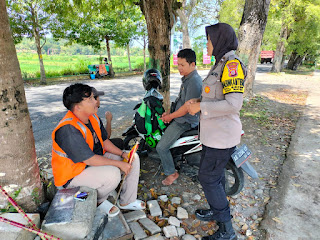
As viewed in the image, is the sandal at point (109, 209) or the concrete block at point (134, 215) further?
the concrete block at point (134, 215)

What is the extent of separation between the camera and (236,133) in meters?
2.02

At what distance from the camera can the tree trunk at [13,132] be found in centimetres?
185

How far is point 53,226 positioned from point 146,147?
199cm

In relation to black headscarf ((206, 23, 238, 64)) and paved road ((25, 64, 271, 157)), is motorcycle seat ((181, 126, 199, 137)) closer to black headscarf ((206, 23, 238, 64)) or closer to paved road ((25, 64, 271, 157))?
black headscarf ((206, 23, 238, 64))

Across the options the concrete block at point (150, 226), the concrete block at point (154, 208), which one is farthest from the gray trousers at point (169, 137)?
the concrete block at point (150, 226)

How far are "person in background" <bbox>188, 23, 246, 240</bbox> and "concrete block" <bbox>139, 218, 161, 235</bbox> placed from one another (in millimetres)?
494

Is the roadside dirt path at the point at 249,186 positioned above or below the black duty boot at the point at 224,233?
below

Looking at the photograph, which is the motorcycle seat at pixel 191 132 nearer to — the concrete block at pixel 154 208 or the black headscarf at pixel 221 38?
the concrete block at pixel 154 208

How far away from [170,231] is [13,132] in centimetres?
173

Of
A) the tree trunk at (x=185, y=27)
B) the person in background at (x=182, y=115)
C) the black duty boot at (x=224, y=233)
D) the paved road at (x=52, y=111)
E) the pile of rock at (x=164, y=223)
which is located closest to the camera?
the black duty boot at (x=224, y=233)

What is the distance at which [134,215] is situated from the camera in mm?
2480

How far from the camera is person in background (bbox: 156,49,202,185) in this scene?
2.74 meters

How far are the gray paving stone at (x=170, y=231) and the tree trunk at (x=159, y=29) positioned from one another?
288 cm

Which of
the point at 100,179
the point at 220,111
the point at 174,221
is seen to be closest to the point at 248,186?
the point at 174,221
